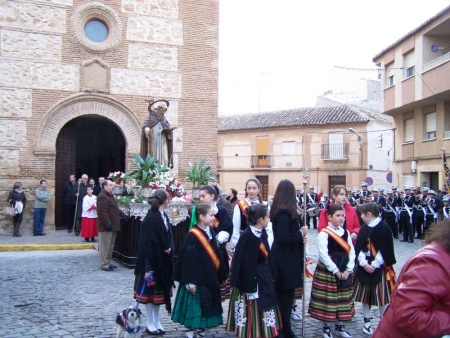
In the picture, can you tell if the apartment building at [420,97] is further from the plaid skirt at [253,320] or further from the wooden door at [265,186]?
the plaid skirt at [253,320]

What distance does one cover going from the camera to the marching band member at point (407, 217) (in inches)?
658

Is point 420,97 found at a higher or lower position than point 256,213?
higher

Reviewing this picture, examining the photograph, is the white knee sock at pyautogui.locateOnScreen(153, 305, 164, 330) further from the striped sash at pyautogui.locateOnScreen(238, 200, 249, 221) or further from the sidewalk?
the sidewalk

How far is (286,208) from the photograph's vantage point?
5410 millimetres

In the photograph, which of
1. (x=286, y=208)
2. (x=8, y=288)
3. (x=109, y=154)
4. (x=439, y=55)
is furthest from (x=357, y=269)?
(x=439, y=55)

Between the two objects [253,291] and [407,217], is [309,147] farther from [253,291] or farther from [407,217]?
[253,291]

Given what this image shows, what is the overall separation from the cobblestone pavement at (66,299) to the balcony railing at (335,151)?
77.8 ft

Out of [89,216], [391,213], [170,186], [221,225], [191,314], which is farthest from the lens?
[391,213]

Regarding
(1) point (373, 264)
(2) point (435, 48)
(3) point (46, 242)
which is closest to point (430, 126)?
(2) point (435, 48)

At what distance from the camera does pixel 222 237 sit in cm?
625

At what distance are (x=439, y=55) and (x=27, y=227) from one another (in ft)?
59.5

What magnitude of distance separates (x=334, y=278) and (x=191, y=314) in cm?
170

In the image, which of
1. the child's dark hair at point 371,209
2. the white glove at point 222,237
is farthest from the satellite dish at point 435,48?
the white glove at point 222,237

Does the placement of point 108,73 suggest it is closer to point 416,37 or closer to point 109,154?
point 109,154
